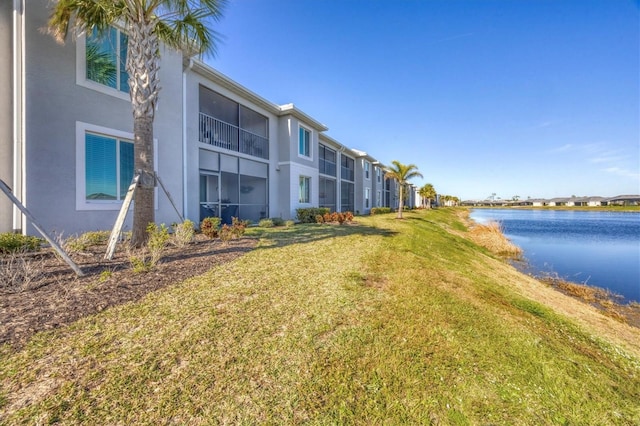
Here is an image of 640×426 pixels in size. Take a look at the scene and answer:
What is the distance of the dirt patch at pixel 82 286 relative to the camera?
3.26m

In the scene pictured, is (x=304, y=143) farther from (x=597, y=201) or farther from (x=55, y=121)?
(x=597, y=201)

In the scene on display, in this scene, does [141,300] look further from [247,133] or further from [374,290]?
[247,133]

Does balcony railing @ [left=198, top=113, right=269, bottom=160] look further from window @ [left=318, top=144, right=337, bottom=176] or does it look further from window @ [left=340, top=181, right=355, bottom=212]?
window @ [left=340, top=181, right=355, bottom=212]

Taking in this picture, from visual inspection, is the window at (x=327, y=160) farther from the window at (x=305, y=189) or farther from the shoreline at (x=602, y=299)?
the shoreline at (x=602, y=299)

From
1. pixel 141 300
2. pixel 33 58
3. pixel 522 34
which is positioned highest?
pixel 522 34

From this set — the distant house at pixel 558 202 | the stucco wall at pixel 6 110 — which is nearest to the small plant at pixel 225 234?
the stucco wall at pixel 6 110

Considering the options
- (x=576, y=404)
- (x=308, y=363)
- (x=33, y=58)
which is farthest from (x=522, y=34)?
(x=33, y=58)

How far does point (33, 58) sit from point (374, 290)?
32.0ft

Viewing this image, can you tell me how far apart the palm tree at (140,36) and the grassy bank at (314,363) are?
10.5 feet

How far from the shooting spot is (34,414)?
2.02m

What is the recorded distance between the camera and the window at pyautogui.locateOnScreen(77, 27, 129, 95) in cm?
790

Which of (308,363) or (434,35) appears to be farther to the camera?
(434,35)

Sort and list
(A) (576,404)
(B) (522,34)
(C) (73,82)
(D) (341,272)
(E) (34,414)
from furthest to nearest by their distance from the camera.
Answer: (B) (522,34)
(C) (73,82)
(D) (341,272)
(A) (576,404)
(E) (34,414)

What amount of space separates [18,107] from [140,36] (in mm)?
3367
